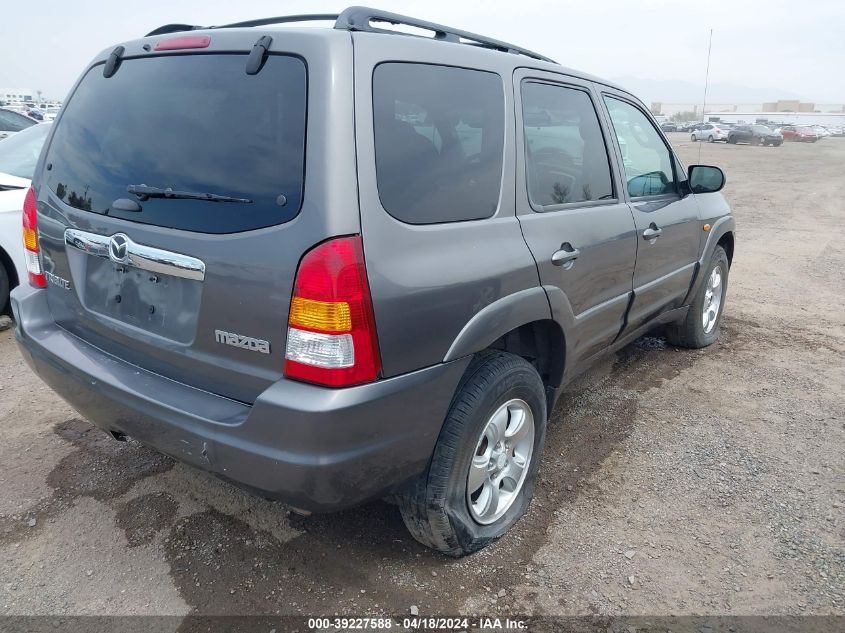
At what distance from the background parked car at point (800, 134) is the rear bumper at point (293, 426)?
5407 centimetres

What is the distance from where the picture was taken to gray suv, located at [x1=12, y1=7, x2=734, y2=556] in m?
1.86

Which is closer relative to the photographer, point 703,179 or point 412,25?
point 412,25

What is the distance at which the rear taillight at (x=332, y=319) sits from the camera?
5.96ft

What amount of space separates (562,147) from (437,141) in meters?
0.91

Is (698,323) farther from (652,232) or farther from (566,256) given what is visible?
(566,256)

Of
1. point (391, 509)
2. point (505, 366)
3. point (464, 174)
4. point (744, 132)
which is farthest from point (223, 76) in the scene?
point (744, 132)

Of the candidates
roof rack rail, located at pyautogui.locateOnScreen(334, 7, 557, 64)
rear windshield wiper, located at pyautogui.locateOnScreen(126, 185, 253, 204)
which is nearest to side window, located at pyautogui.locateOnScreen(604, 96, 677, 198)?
roof rack rail, located at pyautogui.locateOnScreen(334, 7, 557, 64)

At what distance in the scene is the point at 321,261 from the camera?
1.81 metres

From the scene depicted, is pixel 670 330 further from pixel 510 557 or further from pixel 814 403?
pixel 510 557

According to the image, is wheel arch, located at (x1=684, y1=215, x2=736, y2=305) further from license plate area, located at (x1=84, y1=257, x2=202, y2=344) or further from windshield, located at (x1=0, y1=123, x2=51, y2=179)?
windshield, located at (x1=0, y1=123, x2=51, y2=179)

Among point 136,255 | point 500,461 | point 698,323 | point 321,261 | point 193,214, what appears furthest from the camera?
point 698,323

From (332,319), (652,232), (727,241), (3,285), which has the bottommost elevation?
(3,285)

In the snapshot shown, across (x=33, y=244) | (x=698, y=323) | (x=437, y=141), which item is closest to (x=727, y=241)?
(x=698, y=323)

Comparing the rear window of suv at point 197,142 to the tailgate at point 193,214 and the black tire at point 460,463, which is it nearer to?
the tailgate at point 193,214
